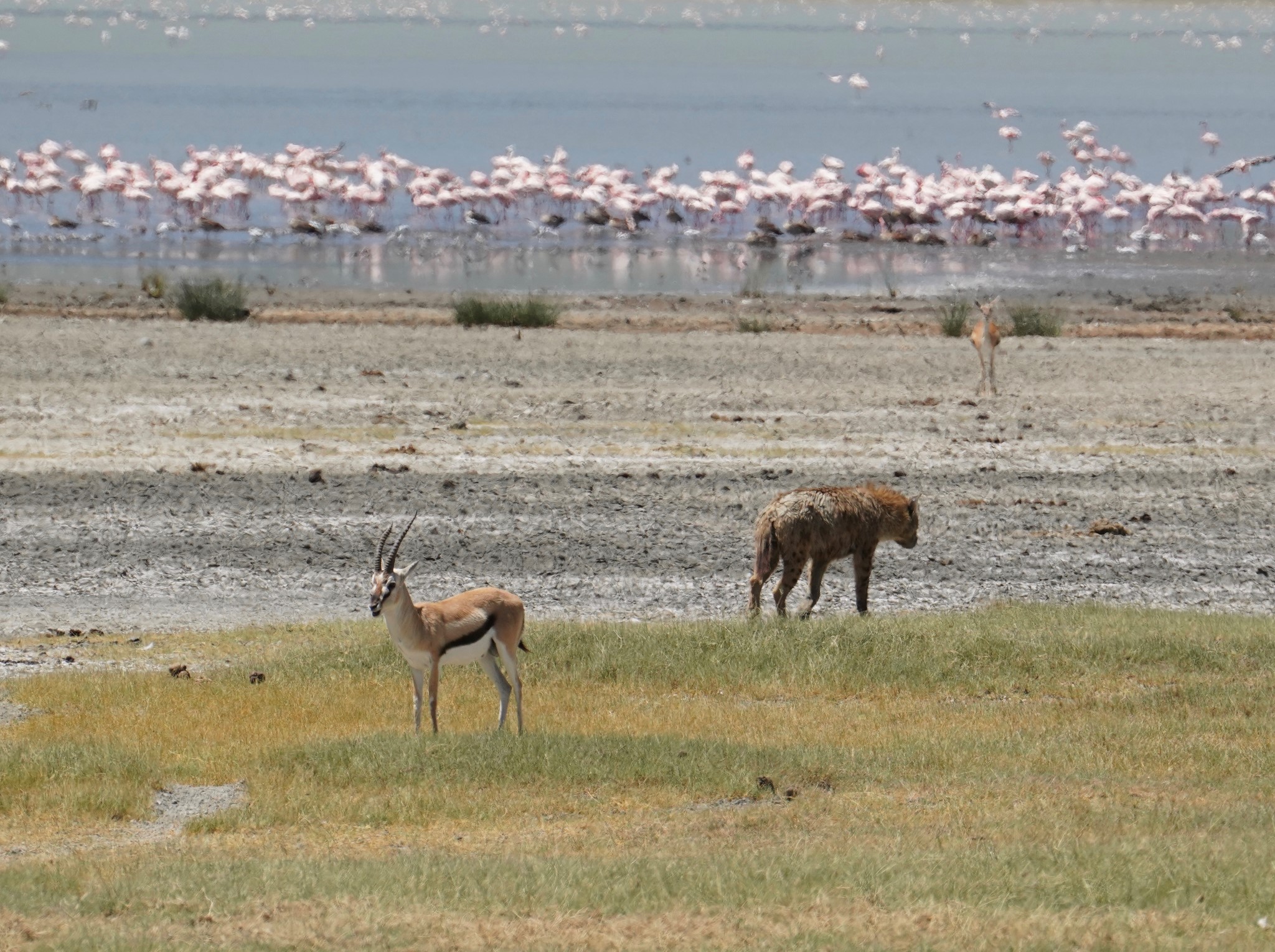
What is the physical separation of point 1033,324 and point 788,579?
1692cm

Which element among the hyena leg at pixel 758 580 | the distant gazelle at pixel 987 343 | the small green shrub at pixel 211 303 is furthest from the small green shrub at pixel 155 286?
the hyena leg at pixel 758 580

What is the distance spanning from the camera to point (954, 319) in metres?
28.1

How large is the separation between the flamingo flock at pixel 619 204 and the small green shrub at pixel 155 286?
11304 mm

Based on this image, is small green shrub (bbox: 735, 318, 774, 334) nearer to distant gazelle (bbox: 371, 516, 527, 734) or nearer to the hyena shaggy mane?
the hyena shaggy mane

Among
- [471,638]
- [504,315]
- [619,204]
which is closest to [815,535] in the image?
[471,638]

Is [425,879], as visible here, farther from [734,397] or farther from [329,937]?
[734,397]

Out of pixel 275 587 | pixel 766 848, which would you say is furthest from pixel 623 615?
pixel 766 848

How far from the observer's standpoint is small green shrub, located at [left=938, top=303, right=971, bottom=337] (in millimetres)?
27922

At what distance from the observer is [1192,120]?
80062 mm

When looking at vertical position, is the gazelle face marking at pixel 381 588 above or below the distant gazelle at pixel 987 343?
below

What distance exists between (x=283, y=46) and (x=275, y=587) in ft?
382

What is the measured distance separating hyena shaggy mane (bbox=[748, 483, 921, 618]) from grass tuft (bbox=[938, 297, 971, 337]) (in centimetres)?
1519

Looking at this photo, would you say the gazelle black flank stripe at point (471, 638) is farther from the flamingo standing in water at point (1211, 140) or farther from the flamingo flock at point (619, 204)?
the flamingo standing in water at point (1211, 140)

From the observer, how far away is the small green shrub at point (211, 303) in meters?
27.7
